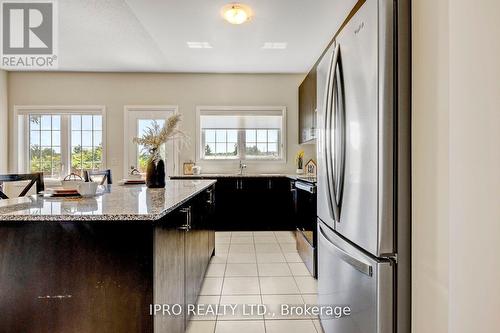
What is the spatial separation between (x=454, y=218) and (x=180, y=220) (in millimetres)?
1272

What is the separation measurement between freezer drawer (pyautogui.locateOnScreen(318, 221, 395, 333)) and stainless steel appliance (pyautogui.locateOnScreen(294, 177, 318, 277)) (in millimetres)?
924

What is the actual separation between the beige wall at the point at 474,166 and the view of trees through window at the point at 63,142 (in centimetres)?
544

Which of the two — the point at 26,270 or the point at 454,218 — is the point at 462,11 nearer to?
the point at 454,218

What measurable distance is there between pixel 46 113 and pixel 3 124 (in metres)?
0.70

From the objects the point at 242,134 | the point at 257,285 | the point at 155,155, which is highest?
the point at 242,134

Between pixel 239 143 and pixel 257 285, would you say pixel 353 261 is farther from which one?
pixel 239 143

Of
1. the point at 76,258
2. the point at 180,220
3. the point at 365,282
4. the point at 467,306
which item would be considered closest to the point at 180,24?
the point at 180,220

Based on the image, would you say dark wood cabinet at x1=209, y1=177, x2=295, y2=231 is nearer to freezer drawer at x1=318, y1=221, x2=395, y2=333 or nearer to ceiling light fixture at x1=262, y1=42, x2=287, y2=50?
ceiling light fixture at x1=262, y1=42, x2=287, y2=50

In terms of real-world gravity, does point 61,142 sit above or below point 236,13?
below

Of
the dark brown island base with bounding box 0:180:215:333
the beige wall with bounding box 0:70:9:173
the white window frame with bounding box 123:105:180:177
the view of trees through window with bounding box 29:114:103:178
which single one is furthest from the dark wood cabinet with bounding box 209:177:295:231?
the beige wall with bounding box 0:70:9:173

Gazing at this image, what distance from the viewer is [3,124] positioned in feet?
16.5

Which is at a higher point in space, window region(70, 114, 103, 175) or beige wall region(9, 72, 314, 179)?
beige wall region(9, 72, 314, 179)

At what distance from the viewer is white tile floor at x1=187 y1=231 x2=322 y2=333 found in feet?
6.52

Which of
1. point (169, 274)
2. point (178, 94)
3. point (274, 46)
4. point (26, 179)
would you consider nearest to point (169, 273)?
point (169, 274)
